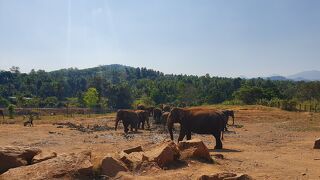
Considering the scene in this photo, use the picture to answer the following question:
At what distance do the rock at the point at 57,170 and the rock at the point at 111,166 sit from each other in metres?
0.50

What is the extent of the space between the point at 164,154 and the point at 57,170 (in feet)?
13.1

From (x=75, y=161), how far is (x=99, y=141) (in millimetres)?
12091

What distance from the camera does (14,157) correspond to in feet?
53.8

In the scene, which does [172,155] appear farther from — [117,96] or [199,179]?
[117,96]

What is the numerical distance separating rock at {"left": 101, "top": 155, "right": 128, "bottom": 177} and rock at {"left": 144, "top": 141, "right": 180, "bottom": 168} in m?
1.15

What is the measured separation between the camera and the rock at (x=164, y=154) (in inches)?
629

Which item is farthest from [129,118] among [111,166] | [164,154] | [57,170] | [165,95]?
[165,95]

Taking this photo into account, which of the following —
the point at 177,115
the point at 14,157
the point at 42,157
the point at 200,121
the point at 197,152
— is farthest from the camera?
the point at 177,115

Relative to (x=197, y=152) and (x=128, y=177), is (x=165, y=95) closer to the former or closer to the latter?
(x=197, y=152)

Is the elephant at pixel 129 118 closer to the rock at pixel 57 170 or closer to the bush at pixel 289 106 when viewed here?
the rock at pixel 57 170

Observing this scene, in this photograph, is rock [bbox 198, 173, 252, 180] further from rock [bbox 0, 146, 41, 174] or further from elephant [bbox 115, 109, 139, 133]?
elephant [bbox 115, 109, 139, 133]

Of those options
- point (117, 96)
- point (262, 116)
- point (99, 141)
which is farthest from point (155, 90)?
point (99, 141)

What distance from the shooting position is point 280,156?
66.1 ft

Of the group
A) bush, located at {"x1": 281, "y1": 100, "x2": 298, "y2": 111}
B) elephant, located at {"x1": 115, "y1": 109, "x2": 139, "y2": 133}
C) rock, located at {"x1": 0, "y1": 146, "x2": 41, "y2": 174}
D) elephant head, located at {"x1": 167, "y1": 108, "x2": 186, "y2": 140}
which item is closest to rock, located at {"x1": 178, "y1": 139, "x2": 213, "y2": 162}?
rock, located at {"x1": 0, "y1": 146, "x2": 41, "y2": 174}
